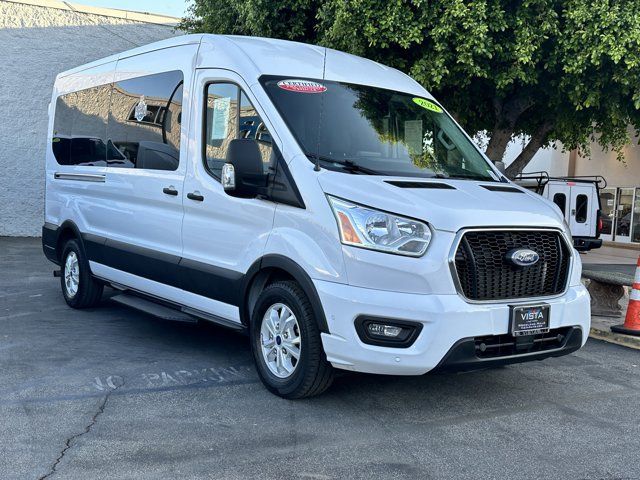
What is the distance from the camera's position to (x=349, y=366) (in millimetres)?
4273

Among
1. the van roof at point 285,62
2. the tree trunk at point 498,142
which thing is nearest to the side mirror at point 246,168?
the van roof at point 285,62

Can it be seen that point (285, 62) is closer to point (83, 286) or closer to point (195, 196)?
point (195, 196)

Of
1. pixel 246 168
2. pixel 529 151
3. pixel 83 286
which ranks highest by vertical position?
pixel 529 151

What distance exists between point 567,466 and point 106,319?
509cm

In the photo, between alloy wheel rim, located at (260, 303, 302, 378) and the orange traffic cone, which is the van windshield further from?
the orange traffic cone

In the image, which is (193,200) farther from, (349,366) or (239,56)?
(349,366)

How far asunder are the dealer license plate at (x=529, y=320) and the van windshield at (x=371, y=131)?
3.88 ft

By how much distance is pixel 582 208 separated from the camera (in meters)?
18.0

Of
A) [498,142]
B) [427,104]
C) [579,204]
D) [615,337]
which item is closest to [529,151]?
[498,142]

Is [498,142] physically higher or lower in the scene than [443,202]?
higher

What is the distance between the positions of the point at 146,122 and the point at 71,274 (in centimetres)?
248

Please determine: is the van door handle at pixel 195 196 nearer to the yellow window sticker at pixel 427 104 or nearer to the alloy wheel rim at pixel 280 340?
the alloy wheel rim at pixel 280 340

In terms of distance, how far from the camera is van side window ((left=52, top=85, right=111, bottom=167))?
7285mm

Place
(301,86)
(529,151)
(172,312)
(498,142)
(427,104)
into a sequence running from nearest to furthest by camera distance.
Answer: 1. (301,86)
2. (427,104)
3. (172,312)
4. (498,142)
5. (529,151)
